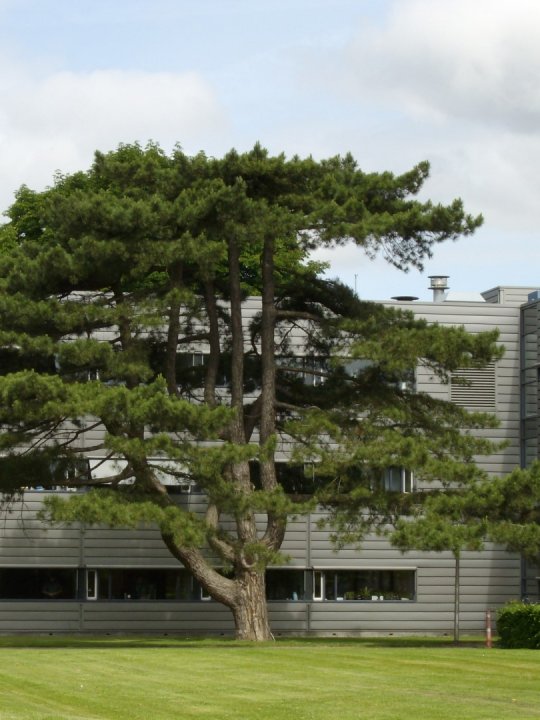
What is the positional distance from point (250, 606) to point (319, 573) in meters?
9.27

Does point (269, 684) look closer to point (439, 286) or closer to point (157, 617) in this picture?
point (157, 617)

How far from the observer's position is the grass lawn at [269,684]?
1617 cm

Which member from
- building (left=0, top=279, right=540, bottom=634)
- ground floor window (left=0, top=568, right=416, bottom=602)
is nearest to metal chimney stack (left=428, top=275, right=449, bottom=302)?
building (left=0, top=279, right=540, bottom=634)

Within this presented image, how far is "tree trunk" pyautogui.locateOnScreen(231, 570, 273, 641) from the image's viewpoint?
105 feet

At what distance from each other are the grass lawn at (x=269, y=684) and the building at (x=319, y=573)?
1157cm

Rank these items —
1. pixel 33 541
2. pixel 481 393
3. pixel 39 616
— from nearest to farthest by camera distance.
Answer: pixel 33 541 → pixel 39 616 → pixel 481 393

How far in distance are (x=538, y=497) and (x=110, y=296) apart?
10.2 m

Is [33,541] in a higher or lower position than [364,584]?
Answer: higher

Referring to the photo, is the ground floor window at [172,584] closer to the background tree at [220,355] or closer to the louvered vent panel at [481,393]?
the louvered vent panel at [481,393]

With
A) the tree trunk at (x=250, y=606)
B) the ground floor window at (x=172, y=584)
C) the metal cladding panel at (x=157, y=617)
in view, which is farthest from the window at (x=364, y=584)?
the tree trunk at (x=250, y=606)

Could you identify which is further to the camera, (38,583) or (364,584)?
(364,584)

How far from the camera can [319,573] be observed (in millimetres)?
41062

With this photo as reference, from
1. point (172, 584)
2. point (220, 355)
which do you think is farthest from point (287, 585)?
point (220, 355)

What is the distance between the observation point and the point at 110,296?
32375 millimetres
